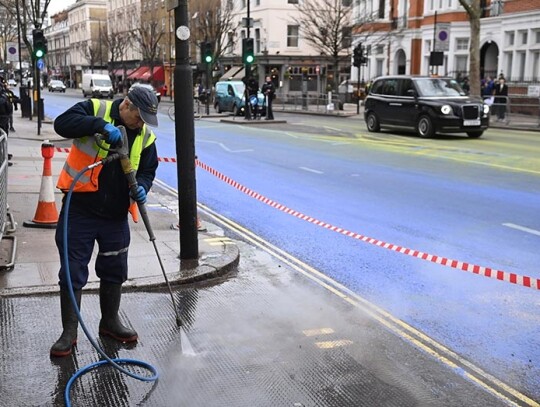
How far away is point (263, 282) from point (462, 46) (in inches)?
1429

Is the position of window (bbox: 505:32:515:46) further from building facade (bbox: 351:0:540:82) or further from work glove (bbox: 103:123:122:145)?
work glove (bbox: 103:123:122:145)

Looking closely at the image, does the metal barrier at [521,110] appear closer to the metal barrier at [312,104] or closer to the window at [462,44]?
the metal barrier at [312,104]

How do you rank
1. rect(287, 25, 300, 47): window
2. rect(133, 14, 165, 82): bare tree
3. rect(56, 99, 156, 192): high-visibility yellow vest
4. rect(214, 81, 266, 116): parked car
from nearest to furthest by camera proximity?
rect(56, 99, 156, 192): high-visibility yellow vest
rect(214, 81, 266, 116): parked car
rect(287, 25, 300, 47): window
rect(133, 14, 165, 82): bare tree

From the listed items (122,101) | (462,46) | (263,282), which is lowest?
(263,282)

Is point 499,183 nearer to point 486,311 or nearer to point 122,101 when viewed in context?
point 486,311

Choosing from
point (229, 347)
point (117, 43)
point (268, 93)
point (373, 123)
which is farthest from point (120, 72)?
point (229, 347)

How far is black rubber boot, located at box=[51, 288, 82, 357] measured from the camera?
13.8 ft

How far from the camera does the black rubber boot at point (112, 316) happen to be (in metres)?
4.52

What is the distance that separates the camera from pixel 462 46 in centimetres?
3875

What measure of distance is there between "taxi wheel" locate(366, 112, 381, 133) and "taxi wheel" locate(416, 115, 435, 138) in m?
2.21

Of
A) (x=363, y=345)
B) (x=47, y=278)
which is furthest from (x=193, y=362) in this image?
(x=47, y=278)

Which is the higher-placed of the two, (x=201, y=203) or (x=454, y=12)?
(x=454, y=12)

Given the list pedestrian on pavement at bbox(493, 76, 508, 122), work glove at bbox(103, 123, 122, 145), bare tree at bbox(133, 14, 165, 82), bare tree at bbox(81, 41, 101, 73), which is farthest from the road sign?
bare tree at bbox(81, 41, 101, 73)

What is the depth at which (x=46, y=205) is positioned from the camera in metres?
7.86
